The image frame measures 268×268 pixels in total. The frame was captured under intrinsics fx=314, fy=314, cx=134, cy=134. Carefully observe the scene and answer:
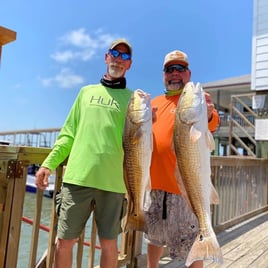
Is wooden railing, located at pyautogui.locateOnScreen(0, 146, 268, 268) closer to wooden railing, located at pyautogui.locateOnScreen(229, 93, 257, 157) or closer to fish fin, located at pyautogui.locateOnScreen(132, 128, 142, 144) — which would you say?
fish fin, located at pyautogui.locateOnScreen(132, 128, 142, 144)

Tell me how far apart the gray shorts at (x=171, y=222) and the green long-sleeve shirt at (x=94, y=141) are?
29 cm

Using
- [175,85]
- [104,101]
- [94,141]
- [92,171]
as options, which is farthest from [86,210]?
[175,85]

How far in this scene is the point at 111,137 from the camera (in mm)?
1821

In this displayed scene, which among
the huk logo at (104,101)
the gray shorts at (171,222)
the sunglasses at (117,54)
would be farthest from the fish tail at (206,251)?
the sunglasses at (117,54)

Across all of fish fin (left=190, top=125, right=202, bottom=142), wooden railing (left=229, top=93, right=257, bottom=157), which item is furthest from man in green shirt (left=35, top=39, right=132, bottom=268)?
wooden railing (left=229, top=93, right=257, bottom=157)

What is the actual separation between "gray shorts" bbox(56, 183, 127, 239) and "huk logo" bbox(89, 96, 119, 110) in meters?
0.50

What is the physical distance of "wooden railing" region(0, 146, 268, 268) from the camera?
1.87 m

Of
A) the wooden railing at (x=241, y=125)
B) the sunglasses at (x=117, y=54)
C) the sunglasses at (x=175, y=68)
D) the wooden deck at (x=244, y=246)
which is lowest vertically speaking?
the wooden deck at (x=244, y=246)

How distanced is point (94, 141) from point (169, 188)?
0.56 meters

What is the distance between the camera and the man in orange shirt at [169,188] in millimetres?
1930

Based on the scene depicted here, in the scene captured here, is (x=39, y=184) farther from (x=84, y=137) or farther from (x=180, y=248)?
(x=180, y=248)

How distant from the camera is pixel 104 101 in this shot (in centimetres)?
187

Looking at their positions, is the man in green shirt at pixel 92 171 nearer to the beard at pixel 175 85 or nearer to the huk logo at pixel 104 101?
the huk logo at pixel 104 101

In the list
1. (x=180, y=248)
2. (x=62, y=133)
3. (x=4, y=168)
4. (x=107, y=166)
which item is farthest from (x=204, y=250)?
(x=4, y=168)
